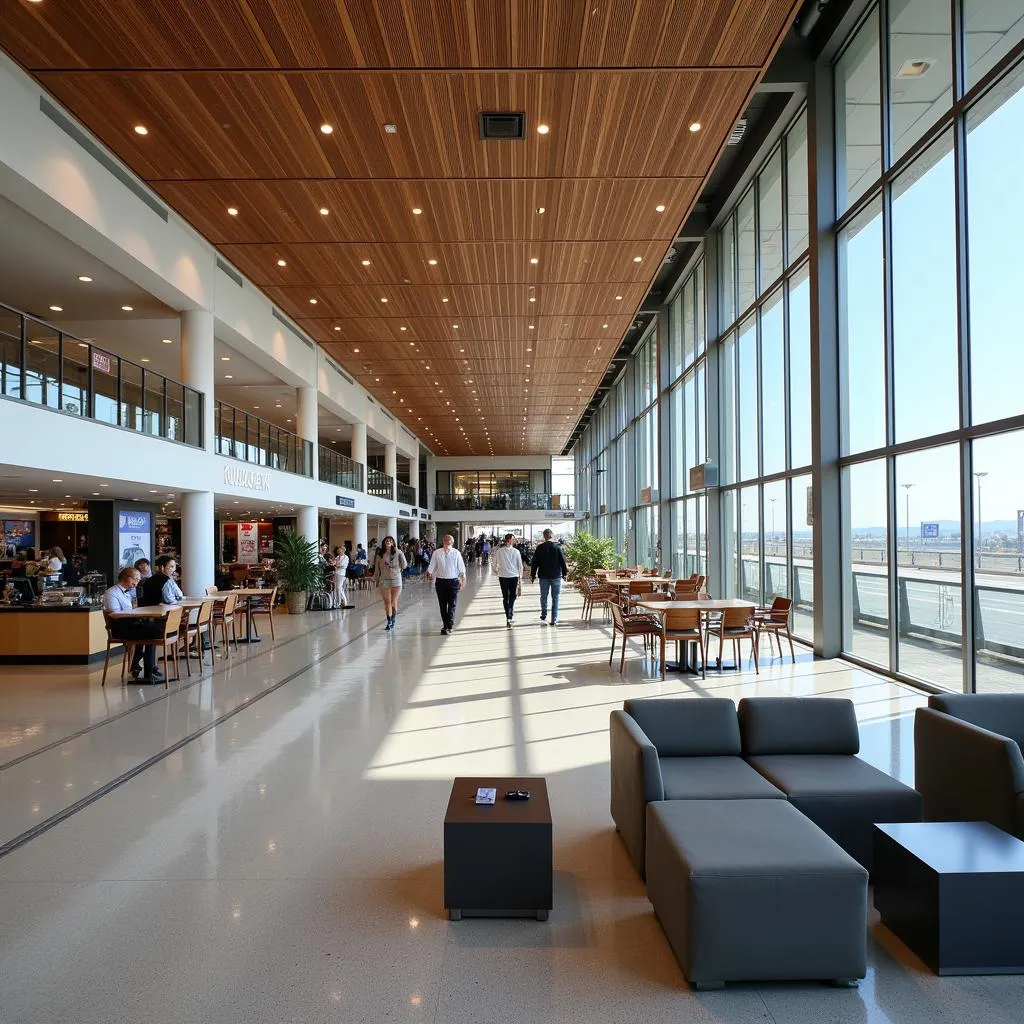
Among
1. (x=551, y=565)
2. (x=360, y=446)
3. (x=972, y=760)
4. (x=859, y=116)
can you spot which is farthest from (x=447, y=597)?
(x=360, y=446)

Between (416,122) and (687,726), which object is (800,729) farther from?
(416,122)

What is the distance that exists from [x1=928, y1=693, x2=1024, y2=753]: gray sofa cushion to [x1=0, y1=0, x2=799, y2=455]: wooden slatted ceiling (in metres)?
4.96

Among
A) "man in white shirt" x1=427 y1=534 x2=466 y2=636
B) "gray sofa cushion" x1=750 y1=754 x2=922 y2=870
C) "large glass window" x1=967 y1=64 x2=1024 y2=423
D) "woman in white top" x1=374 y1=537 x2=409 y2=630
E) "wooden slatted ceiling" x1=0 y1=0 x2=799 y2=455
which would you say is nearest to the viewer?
"gray sofa cushion" x1=750 y1=754 x2=922 y2=870

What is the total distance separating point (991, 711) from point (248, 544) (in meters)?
22.5

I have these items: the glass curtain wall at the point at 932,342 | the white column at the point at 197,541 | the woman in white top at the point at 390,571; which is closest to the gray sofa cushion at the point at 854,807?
the glass curtain wall at the point at 932,342

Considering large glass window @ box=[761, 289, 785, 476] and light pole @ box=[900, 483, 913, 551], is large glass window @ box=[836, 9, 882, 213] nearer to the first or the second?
large glass window @ box=[761, 289, 785, 476]

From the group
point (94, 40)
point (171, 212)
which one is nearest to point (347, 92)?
point (94, 40)

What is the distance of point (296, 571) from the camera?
49.2 feet

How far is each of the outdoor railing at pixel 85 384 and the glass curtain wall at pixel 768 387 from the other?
837 centimetres

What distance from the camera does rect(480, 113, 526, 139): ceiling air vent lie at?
23.8ft

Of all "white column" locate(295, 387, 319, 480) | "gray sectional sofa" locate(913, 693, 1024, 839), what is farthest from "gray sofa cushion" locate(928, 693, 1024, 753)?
"white column" locate(295, 387, 319, 480)

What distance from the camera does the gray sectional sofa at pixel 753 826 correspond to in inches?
98.5

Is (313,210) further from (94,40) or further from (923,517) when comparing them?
(923,517)

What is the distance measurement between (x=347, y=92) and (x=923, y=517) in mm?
6536
